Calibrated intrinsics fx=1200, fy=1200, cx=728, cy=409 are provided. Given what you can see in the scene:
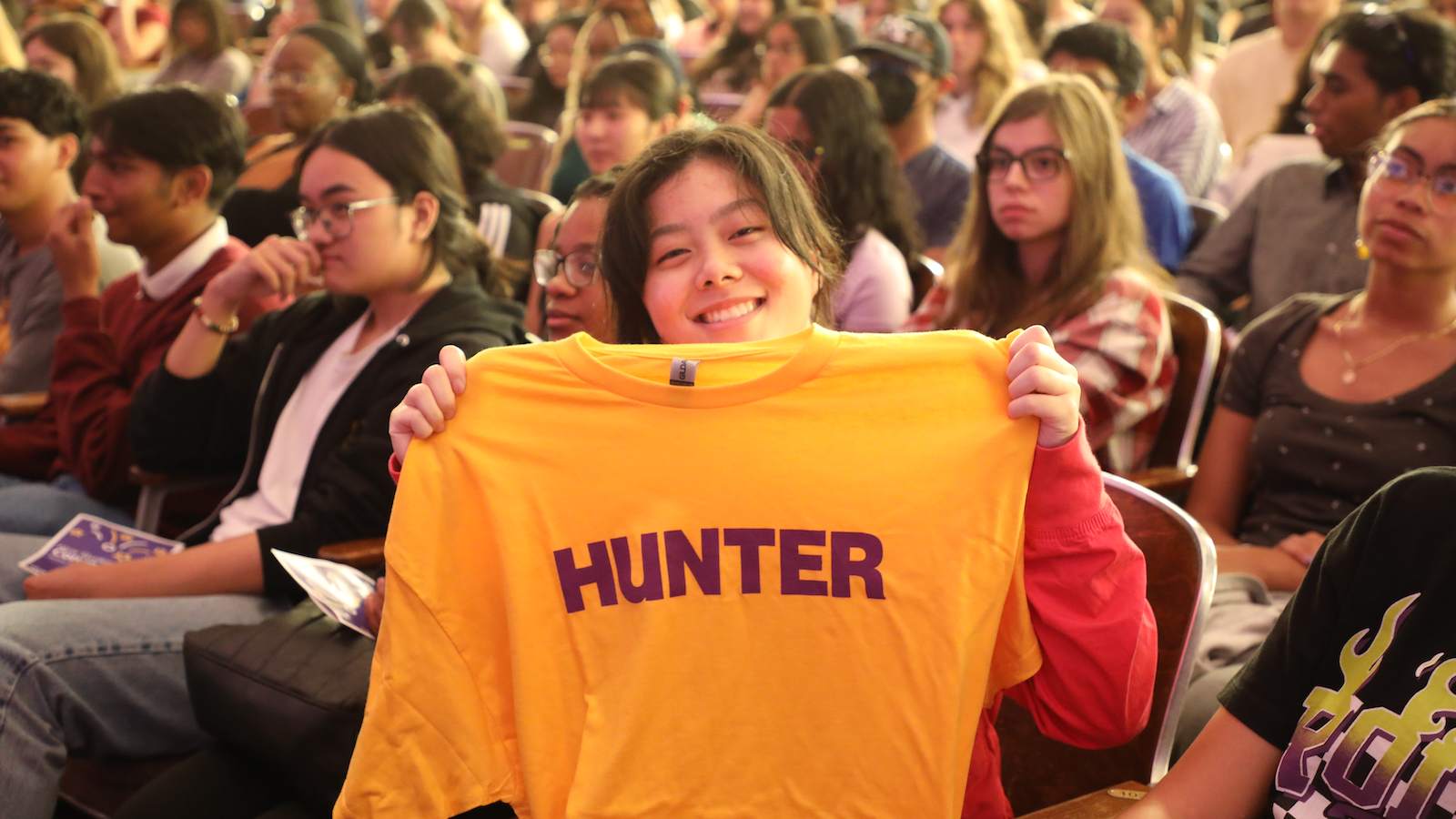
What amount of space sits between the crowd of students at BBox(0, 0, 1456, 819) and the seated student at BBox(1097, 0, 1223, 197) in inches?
0.9

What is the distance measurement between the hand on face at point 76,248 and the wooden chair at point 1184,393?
2508mm

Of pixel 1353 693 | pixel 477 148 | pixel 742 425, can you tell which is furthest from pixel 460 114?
pixel 1353 693

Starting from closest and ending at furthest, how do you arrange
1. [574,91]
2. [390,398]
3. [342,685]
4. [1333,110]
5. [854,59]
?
[342,685]
[390,398]
[1333,110]
[854,59]
[574,91]

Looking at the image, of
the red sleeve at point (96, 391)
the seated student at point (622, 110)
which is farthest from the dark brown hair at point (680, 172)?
the seated student at point (622, 110)

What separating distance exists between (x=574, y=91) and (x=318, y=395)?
3.54 meters

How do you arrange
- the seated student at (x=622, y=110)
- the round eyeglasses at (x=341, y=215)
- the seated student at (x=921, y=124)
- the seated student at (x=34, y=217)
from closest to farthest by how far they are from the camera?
the round eyeglasses at (x=341, y=215) → the seated student at (x=34, y=217) → the seated student at (x=622, y=110) → the seated student at (x=921, y=124)

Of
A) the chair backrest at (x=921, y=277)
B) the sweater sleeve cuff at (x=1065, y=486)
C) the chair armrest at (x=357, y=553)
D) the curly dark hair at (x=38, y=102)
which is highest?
the curly dark hair at (x=38, y=102)

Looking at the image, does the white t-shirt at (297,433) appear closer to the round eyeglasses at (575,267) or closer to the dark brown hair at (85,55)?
the round eyeglasses at (575,267)

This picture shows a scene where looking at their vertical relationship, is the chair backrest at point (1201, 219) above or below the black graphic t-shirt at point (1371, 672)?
below

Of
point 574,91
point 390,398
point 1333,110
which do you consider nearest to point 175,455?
point 390,398

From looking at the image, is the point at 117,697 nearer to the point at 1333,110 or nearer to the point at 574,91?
the point at 1333,110

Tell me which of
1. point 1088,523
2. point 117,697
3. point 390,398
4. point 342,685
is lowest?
point 117,697

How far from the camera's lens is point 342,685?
1654 mm

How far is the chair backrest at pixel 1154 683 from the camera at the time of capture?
152 cm
